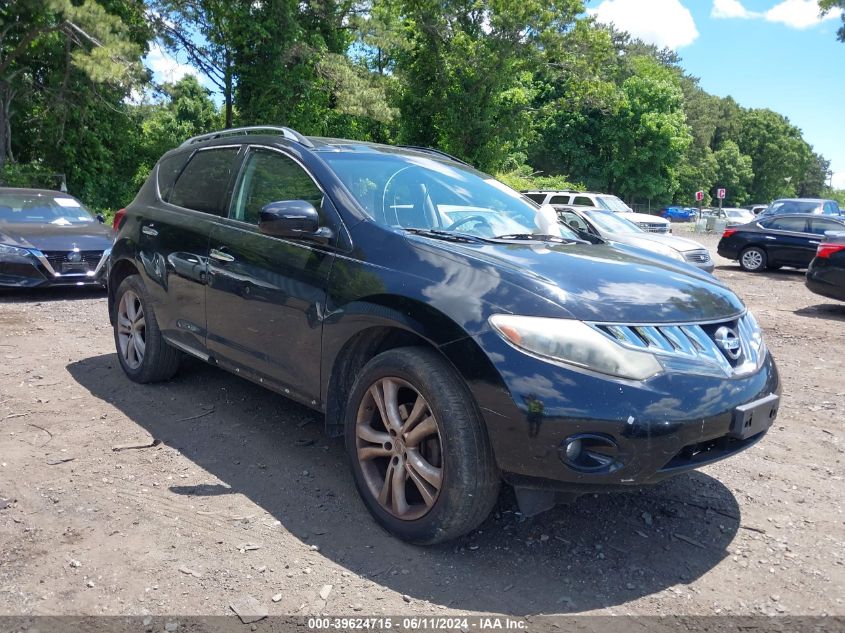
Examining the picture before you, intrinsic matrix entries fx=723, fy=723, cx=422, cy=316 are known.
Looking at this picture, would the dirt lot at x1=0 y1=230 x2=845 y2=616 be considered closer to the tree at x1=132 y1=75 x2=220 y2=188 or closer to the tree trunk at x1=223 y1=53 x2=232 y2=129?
the tree at x1=132 y1=75 x2=220 y2=188

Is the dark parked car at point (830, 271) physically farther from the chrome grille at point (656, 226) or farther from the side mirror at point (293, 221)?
the chrome grille at point (656, 226)

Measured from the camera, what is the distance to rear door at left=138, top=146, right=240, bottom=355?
4.52 meters

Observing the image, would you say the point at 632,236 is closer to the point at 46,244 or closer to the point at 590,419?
the point at 46,244

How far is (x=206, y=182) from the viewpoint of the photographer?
480 centimetres

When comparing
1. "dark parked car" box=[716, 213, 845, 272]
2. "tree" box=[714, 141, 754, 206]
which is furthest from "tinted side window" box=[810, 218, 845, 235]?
"tree" box=[714, 141, 754, 206]

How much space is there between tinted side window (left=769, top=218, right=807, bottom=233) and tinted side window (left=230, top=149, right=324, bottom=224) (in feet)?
51.3

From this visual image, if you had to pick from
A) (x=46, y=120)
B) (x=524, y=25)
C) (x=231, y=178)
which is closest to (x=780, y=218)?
(x=524, y=25)

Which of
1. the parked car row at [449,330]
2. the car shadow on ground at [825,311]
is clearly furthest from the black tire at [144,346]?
the car shadow on ground at [825,311]

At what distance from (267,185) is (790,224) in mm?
15842

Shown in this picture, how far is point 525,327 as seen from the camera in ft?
9.16

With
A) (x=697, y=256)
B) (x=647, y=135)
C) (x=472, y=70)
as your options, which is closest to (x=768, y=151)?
(x=647, y=135)

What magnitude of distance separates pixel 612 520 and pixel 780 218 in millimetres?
15985

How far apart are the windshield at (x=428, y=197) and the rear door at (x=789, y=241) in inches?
569

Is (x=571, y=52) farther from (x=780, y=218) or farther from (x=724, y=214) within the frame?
(x=724, y=214)
